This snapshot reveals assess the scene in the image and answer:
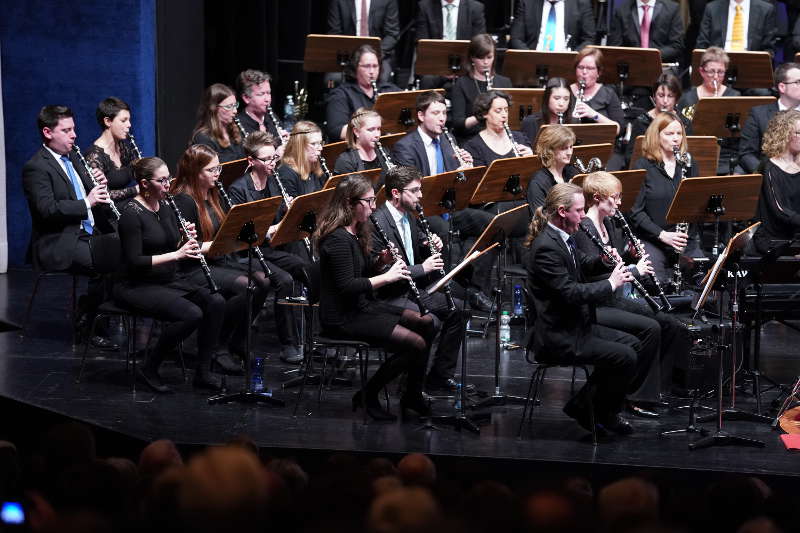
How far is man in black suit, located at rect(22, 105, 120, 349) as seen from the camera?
7398 mm

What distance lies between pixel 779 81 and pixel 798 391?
10.5ft

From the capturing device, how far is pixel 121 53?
9586 mm

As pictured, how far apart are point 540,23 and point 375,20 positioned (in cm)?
139

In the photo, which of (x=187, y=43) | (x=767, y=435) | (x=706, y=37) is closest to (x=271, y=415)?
(x=767, y=435)

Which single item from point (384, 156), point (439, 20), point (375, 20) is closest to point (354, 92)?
point (375, 20)

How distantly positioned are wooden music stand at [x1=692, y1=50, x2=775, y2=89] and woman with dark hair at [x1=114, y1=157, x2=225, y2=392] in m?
4.86

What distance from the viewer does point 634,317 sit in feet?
21.1

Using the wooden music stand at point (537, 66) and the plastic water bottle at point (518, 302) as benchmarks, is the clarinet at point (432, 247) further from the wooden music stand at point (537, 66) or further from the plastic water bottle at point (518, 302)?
the wooden music stand at point (537, 66)

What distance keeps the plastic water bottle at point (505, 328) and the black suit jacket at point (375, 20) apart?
2882 millimetres

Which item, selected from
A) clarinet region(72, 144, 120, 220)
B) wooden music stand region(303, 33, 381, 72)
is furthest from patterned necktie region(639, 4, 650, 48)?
clarinet region(72, 144, 120, 220)

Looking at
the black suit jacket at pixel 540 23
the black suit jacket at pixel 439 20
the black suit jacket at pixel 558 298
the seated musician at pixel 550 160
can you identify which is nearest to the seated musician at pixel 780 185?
the seated musician at pixel 550 160

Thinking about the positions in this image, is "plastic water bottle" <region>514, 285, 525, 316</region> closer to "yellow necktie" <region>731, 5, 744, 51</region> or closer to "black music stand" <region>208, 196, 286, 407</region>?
"black music stand" <region>208, 196, 286, 407</region>

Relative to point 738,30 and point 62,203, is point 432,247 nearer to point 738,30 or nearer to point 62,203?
point 62,203

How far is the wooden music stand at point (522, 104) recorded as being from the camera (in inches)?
358
